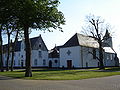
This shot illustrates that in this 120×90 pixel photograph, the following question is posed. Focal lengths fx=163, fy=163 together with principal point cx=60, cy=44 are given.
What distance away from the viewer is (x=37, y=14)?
62.0 ft

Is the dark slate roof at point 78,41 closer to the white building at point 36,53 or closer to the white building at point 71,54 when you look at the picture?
the white building at point 71,54

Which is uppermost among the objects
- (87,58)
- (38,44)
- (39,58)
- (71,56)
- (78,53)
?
(38,44)

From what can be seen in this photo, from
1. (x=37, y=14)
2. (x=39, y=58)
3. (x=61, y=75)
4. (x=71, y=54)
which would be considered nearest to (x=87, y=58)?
(x=71, y=54)

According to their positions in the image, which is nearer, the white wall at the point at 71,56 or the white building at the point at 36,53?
the white wall at the point at 71,56

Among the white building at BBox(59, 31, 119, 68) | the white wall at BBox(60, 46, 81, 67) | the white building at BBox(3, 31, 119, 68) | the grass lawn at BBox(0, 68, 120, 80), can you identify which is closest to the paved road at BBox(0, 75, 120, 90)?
the grass lawn at BBox(0, 68, 120, 80)

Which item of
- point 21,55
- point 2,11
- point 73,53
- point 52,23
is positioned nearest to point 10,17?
point 2,11

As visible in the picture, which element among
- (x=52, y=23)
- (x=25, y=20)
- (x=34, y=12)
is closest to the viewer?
(x=34, y=12)

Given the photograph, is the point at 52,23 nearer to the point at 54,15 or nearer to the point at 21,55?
the point at 54,15

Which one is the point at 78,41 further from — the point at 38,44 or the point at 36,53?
the point at 36,53

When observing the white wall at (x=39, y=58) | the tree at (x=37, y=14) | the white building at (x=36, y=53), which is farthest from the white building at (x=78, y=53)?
the tree at (x=37, y=14)

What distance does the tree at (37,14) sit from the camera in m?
17.6

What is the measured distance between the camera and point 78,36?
50031 millimetres

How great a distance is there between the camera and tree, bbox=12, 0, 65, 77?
17.6m

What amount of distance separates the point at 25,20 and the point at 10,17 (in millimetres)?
1999
